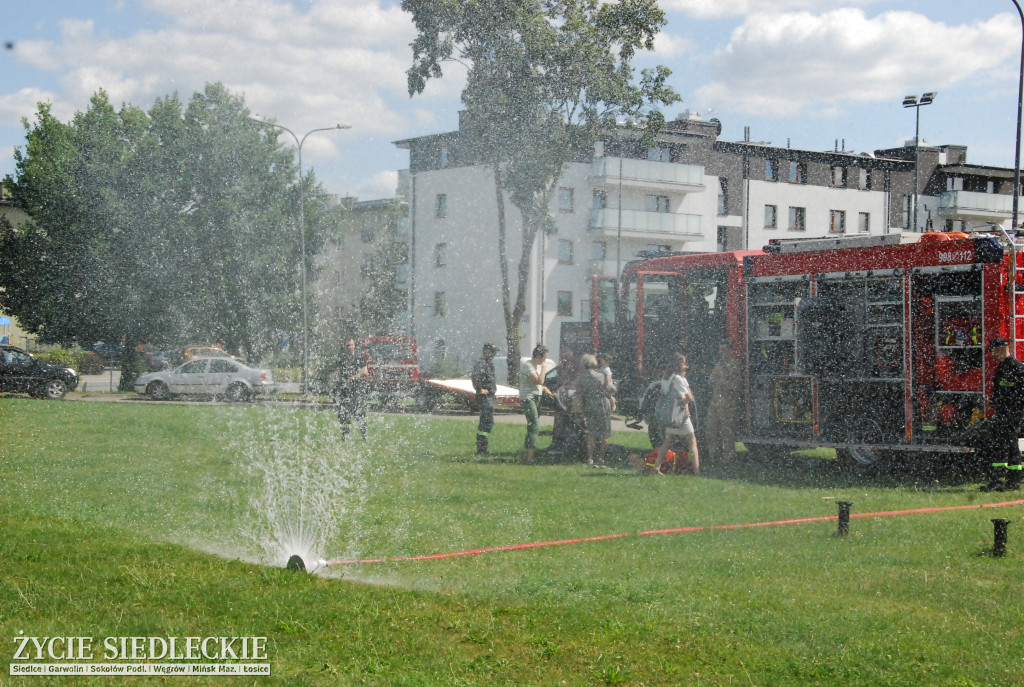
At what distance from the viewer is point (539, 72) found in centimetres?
1975

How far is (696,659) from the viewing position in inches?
197

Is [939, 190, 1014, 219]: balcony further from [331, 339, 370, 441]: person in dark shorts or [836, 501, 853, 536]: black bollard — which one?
[836, 501, 853, 536]: black bollard

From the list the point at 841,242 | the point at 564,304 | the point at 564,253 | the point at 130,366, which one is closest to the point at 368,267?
Result: the point at 841,242

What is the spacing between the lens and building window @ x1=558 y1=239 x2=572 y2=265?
4819cm

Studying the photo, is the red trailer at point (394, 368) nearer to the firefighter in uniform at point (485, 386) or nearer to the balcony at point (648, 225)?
the firefighter in uniform at point (485, 386)

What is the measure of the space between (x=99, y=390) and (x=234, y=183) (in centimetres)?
2300

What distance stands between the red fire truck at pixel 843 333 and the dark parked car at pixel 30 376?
914 inches

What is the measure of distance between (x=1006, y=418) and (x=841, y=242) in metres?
3.60

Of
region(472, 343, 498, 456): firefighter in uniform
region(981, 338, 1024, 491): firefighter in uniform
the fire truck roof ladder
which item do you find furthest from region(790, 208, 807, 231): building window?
region(981, 338, 1024, 491): firefighter in uniform

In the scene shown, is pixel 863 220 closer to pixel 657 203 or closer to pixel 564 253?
pixel 657 203

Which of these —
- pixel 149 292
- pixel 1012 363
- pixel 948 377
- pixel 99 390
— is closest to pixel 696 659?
pixel 1012 363

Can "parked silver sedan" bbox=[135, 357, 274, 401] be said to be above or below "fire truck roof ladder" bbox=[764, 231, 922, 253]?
below

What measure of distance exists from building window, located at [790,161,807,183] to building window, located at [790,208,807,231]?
1.57 m

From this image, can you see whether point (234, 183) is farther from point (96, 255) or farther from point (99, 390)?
point (99, 390)
